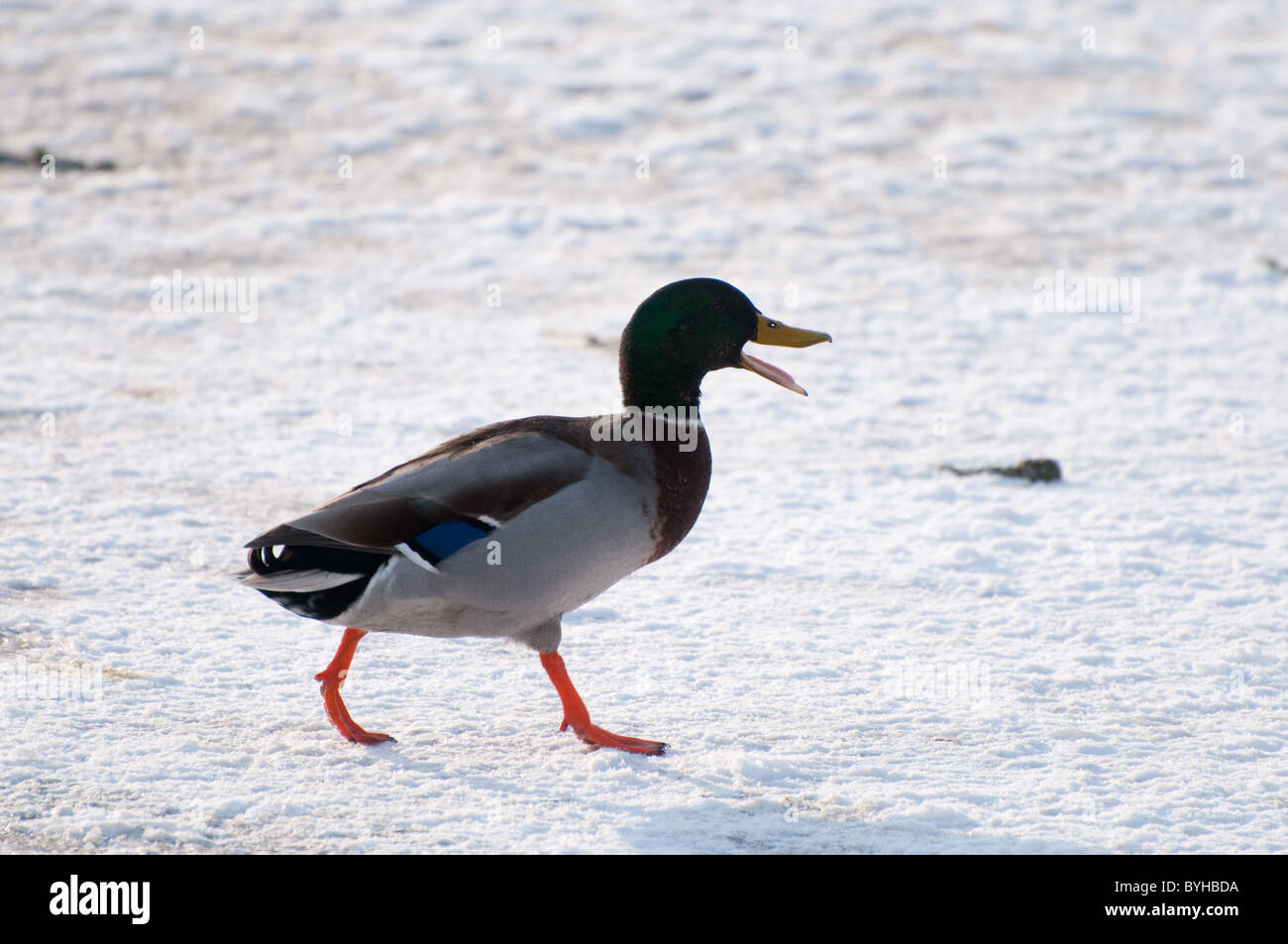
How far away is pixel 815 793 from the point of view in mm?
3539

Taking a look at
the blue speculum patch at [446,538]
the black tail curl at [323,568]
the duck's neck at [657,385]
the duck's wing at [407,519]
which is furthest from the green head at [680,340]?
the black tail curl at [323,568]

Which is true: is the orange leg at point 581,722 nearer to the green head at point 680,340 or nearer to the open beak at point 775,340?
the green head at point 680,340

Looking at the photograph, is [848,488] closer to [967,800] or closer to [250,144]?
[967,800]

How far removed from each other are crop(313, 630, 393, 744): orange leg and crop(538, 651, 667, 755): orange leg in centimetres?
44

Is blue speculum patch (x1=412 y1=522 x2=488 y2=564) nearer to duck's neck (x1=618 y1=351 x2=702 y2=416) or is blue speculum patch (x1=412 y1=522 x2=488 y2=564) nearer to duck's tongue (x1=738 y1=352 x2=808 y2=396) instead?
duck's neck (x1=618 y1=351 x2=702 y2=416)

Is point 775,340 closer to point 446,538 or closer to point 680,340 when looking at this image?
point 680,340

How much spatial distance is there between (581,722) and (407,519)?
0.69 m

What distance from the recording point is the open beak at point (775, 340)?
3994mm

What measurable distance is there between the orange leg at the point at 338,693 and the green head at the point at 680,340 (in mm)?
938

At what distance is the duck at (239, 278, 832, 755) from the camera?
3498 mm

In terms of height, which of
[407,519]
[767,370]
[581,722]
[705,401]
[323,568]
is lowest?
[581,722]

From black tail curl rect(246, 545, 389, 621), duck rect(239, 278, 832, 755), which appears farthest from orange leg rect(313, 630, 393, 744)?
black tail curl rect(246, 545, 389, 621)

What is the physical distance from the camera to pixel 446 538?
3518mm

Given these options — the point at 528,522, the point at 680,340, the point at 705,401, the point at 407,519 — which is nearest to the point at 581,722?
the point at 528,522
